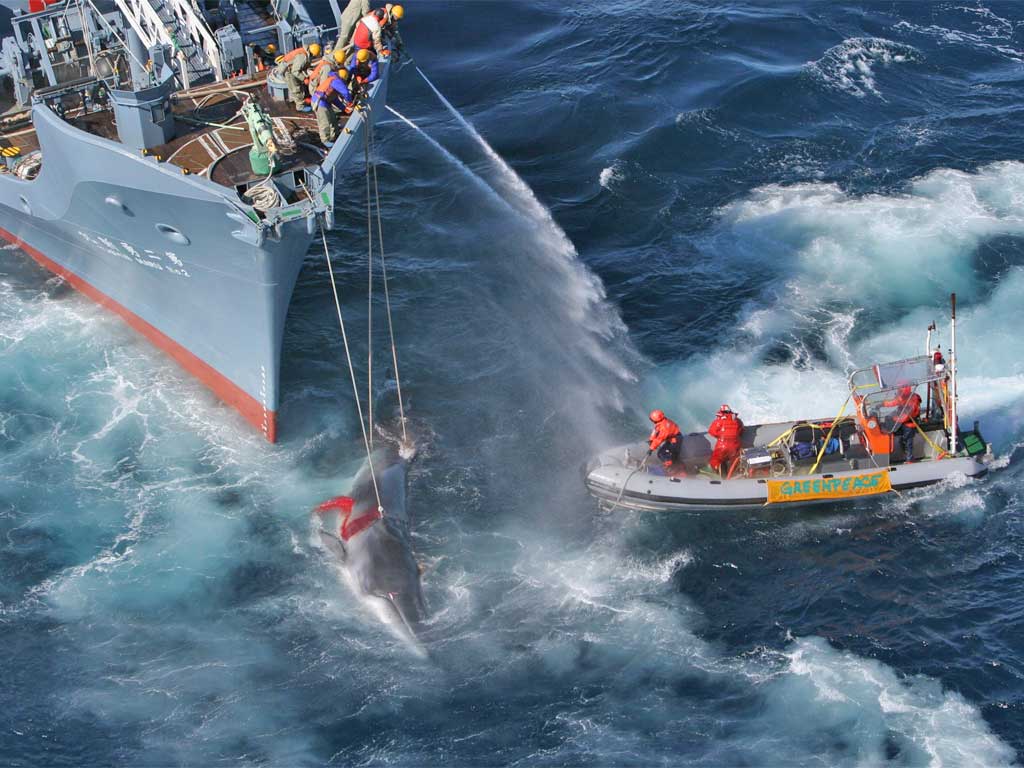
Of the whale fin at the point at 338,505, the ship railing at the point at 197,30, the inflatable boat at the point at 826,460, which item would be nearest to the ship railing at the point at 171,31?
the ship railing at the point at 197,30

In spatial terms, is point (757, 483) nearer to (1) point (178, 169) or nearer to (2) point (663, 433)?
(2) point (663, 433)

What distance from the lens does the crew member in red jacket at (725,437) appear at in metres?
26.0

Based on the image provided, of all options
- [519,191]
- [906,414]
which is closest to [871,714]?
[906,414]

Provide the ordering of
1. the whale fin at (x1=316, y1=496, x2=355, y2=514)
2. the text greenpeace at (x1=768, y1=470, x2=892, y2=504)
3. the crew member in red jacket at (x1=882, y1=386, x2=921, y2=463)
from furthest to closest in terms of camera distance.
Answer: the crew member in red jacket at (x1=882, y1=386, x2=921, y2=463)
the text greenpeace at (x1=768, y1=470, x2=892, y2=504)
the whale fin at (x1=316, y1=496, x2=355, y2=514)

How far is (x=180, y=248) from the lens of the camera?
26.8 metres

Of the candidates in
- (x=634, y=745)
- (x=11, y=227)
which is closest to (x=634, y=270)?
(x=634, y=745)

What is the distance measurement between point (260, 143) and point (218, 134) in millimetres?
3317

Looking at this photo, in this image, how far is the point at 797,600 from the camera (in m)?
24.4

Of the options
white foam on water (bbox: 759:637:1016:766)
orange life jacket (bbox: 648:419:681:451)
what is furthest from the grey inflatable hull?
white foam on water (bbox: 759:637:1016:766)

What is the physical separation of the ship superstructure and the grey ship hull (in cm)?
5

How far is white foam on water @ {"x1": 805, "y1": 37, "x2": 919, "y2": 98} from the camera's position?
42031mm

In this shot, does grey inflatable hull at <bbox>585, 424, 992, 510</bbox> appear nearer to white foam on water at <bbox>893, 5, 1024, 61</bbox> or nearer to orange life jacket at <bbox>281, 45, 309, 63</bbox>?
orange life jacket at <bbox>281, 45, 309, 63</bbox>

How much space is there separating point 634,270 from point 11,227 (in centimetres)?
1947

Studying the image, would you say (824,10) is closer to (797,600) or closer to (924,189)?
(924,189)
